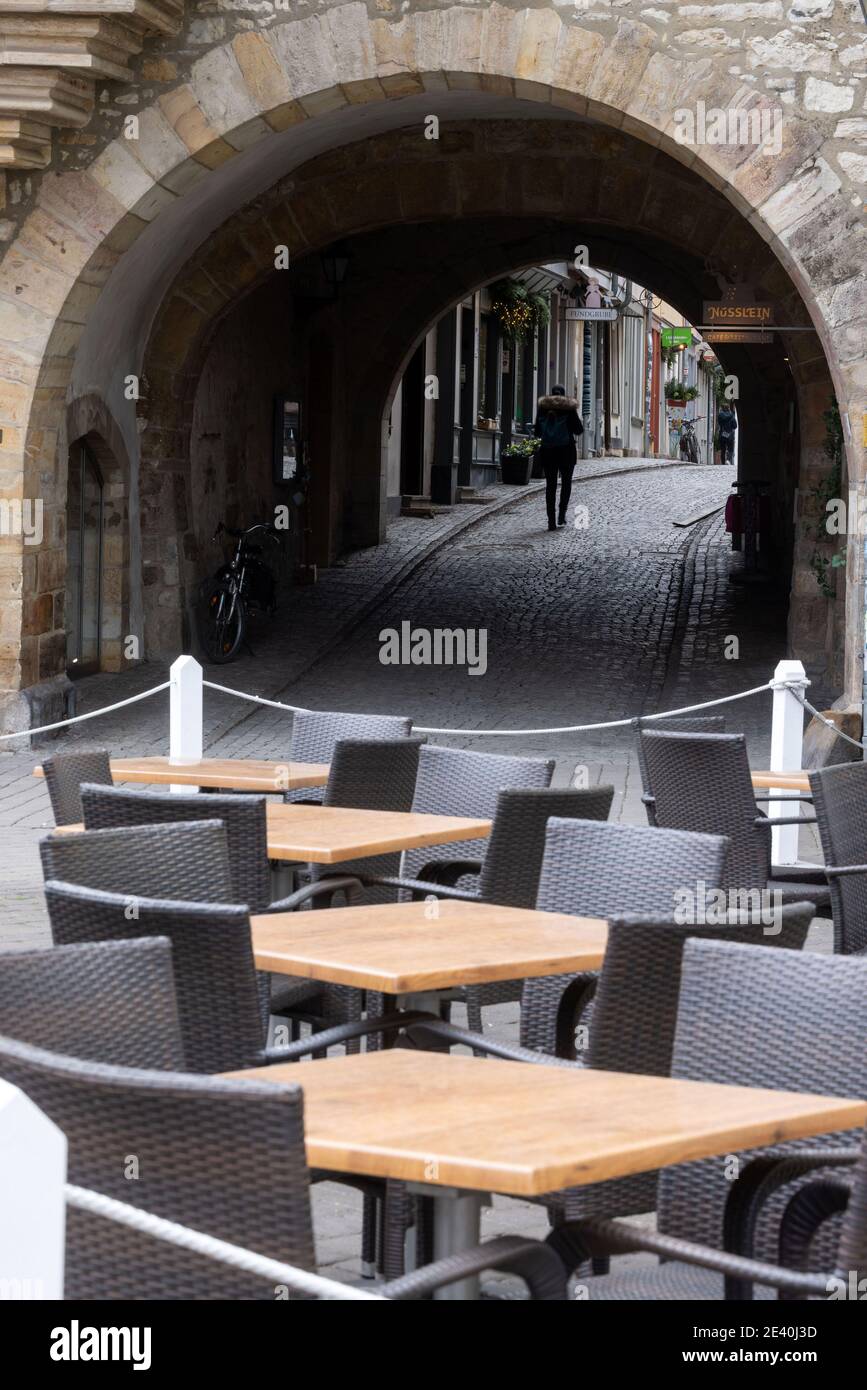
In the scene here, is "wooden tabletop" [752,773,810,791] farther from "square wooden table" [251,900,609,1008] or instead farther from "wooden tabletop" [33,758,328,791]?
"square wooden table" [251,900,609,1008]

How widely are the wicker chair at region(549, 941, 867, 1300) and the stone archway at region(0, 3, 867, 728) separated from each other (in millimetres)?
7246

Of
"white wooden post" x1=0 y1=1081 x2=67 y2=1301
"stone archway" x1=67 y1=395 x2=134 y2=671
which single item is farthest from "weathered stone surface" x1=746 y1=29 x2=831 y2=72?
"white wooden post" x1=0 y1=1081 x2=67 y2=1301

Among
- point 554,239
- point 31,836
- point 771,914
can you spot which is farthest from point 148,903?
point 554,239

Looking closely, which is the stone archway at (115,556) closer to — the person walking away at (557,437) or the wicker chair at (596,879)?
the person walking away at (557,437)

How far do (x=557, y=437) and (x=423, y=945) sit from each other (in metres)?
17.7

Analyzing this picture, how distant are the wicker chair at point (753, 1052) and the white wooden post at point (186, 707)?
5117 millimetres

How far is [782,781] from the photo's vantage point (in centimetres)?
660

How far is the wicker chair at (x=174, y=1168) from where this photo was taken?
230 cm

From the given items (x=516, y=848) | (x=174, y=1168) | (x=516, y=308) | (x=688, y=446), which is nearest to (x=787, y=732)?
(x=516, y=848)

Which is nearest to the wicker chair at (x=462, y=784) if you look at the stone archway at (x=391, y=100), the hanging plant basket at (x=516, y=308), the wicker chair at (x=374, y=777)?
the wicker chair at (x=374, y=777)

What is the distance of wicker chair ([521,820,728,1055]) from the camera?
13.6ft
